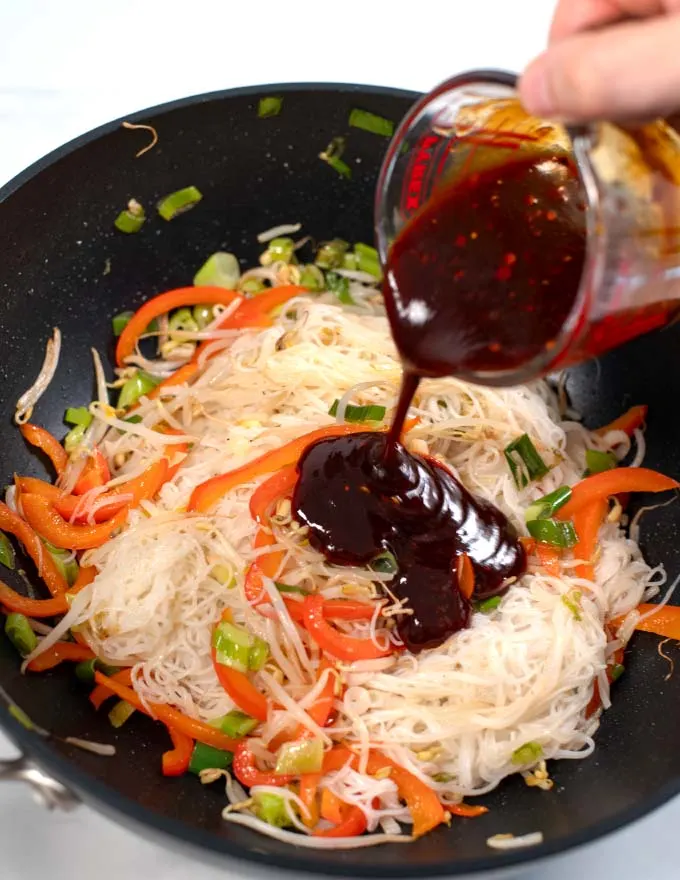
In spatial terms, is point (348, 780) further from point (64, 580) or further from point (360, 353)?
point (360, 353)

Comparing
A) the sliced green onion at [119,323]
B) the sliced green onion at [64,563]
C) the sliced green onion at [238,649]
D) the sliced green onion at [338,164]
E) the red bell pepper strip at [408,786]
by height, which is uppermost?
the sliced green onion at [338,164]

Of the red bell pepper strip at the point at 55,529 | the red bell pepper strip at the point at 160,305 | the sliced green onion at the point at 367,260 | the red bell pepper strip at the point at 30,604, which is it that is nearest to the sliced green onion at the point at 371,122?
the sliced green onion at the point at 367,260

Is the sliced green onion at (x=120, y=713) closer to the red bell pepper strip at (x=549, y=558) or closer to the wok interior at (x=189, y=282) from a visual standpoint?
the wok interior at (x=189, y=282)

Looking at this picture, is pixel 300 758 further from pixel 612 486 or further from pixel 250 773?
pixel 612 486

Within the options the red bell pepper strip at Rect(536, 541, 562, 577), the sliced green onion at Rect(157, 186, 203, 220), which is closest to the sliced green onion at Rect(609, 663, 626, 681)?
the red bell pepper strip at Rect(536, 541, 562, 577)

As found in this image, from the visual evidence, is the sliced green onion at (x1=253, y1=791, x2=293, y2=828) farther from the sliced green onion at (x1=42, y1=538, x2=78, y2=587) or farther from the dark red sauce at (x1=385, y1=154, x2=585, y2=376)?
the dark red sauce at (x1=385, y1=154, x2=585, y2=376)

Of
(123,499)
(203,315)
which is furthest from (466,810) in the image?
(203,315)
